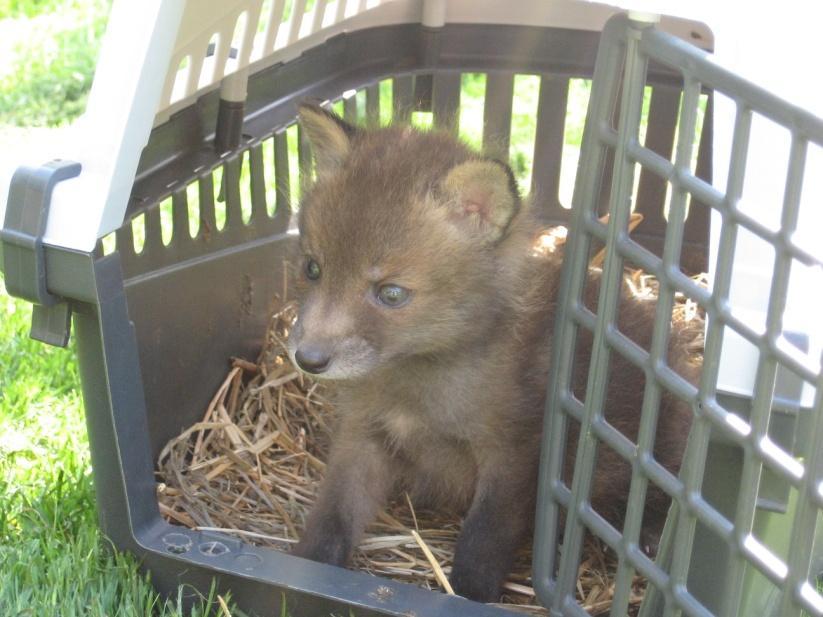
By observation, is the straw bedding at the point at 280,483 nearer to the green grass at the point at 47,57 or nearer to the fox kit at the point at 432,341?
the fox kit at the point at 432,341

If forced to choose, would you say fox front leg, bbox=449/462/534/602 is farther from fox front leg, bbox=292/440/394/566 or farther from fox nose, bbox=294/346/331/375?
fox nose, bbox=294/346/331/375

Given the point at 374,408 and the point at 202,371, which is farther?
the point at 202,371

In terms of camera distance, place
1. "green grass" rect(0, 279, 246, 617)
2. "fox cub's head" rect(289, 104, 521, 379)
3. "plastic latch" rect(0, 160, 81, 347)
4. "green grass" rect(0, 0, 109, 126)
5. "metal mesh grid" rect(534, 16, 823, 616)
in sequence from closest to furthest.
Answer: "metal mesh grid" rect(534, 16, 823, 616), "plastic latch" rect(0, 160, 81, 347), "green grass" rect(0, 279, 246, 617), "fox cub's head" rect(289, 104, 521, 379), "green grass" rect(0, 0, 109, 126)

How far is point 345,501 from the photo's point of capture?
2424 millimetres

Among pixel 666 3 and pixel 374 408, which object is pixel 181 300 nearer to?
pixel 374 408

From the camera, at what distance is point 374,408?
2.43 meters

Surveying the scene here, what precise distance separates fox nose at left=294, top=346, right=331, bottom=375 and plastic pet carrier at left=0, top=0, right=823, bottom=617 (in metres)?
0.30

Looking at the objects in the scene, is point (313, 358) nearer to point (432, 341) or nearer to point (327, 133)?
point (432, 341)

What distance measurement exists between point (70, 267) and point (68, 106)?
287 centimetres

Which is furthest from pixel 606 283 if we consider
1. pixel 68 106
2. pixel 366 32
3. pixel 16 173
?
pixel 68 106

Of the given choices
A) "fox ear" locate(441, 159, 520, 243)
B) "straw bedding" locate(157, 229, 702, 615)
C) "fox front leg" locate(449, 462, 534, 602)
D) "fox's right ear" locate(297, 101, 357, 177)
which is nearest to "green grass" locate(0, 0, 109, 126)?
"straw bedding" locate(157, 229, 702, 615)

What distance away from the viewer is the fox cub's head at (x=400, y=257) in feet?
6.97

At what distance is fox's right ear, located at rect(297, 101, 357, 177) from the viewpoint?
2.35 meters

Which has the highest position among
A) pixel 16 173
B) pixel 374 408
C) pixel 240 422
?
pixel 16 173
